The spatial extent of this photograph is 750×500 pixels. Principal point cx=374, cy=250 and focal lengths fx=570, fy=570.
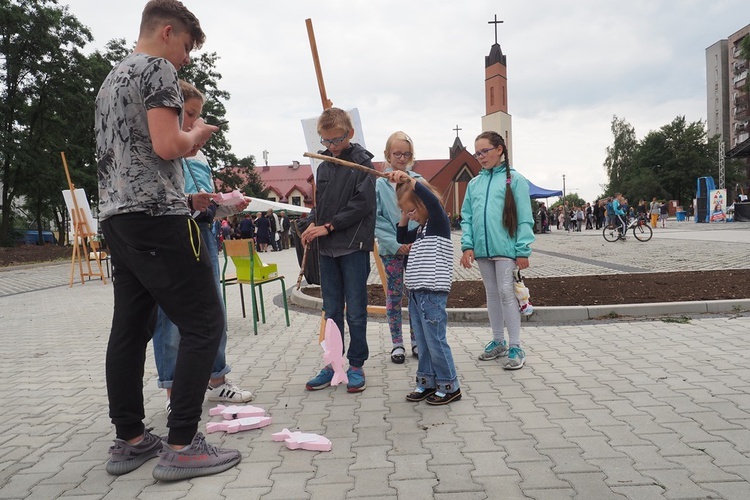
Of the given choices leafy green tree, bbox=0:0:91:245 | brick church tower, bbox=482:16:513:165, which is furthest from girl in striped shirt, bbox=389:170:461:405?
brick church tower, bbox=482:16:513:165

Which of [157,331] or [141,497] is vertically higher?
[157,331]

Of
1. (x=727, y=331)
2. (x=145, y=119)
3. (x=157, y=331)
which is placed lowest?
(x=727, y=331)

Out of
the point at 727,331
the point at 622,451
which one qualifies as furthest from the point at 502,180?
the point at 727,331

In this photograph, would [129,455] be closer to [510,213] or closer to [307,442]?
[307,442]

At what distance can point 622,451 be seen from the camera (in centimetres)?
271

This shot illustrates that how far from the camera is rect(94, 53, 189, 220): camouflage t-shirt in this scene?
2.43m

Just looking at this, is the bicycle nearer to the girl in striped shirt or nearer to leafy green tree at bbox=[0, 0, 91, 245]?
the girl in striped shirt

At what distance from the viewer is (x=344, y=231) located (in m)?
3.77

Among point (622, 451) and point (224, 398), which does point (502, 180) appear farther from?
point (224, 398)

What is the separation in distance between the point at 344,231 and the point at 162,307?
150cm

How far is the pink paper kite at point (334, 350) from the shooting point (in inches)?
149

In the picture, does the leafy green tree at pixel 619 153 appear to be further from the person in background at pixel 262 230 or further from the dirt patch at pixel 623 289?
the dirt patch at pixel 623 289

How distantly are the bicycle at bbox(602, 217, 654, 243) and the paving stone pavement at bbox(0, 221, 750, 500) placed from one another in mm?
15508

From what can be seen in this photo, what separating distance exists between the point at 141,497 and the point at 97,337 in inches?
173
